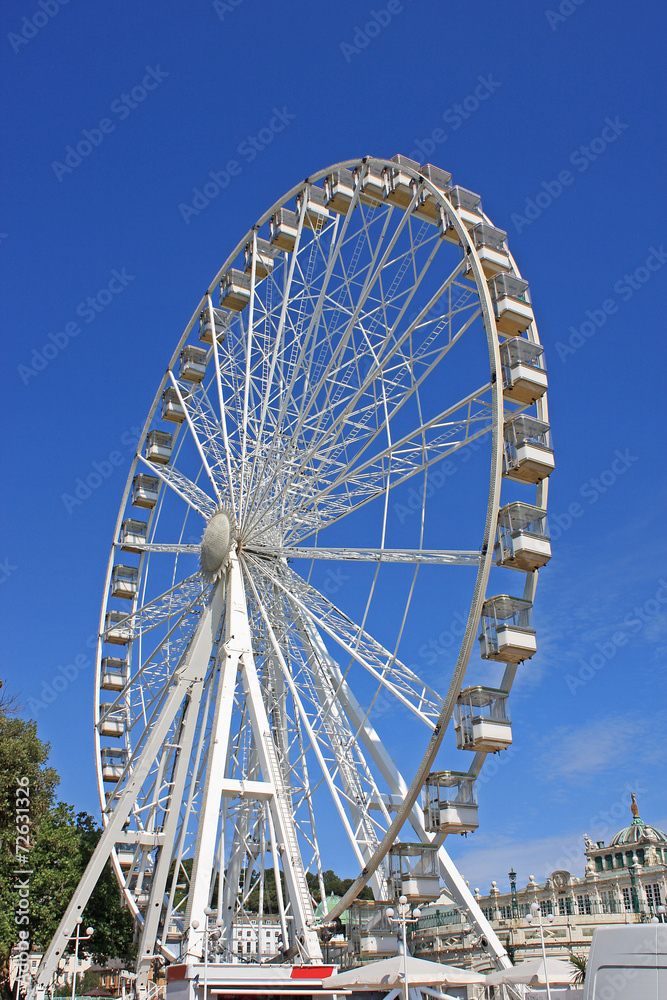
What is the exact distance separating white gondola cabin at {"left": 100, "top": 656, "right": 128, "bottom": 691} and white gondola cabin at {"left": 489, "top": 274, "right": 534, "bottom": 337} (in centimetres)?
1889

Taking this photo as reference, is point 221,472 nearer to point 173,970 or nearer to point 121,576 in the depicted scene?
point 121,576

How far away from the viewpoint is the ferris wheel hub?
2369 cm

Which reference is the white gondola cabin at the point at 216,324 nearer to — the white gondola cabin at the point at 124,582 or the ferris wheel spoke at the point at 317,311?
the ferris wheel spoke at the point at 317,311

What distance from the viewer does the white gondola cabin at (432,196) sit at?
21.0m

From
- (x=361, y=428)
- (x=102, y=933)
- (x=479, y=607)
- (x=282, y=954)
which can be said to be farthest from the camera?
(x=102, y=933)

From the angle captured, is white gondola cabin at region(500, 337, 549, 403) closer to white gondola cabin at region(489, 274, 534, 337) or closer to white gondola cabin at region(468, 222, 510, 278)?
white gondola cabin at region(489, 274, 534, 337)

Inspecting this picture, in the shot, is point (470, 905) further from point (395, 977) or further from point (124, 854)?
point (124, 854)

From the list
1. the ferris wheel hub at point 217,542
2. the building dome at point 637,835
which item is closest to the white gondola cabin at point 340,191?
the ferris wheel hub at point 217,542

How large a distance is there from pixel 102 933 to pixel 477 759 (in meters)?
33.6

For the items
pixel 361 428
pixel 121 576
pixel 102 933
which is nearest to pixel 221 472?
pixel 361 428

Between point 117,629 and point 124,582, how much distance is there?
6.64 feet

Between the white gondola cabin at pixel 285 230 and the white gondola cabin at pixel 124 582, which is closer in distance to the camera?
the white gondola cabin at pixel 285 230

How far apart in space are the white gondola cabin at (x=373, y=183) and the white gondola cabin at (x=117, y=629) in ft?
52.9

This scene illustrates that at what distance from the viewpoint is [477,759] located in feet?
56.4
